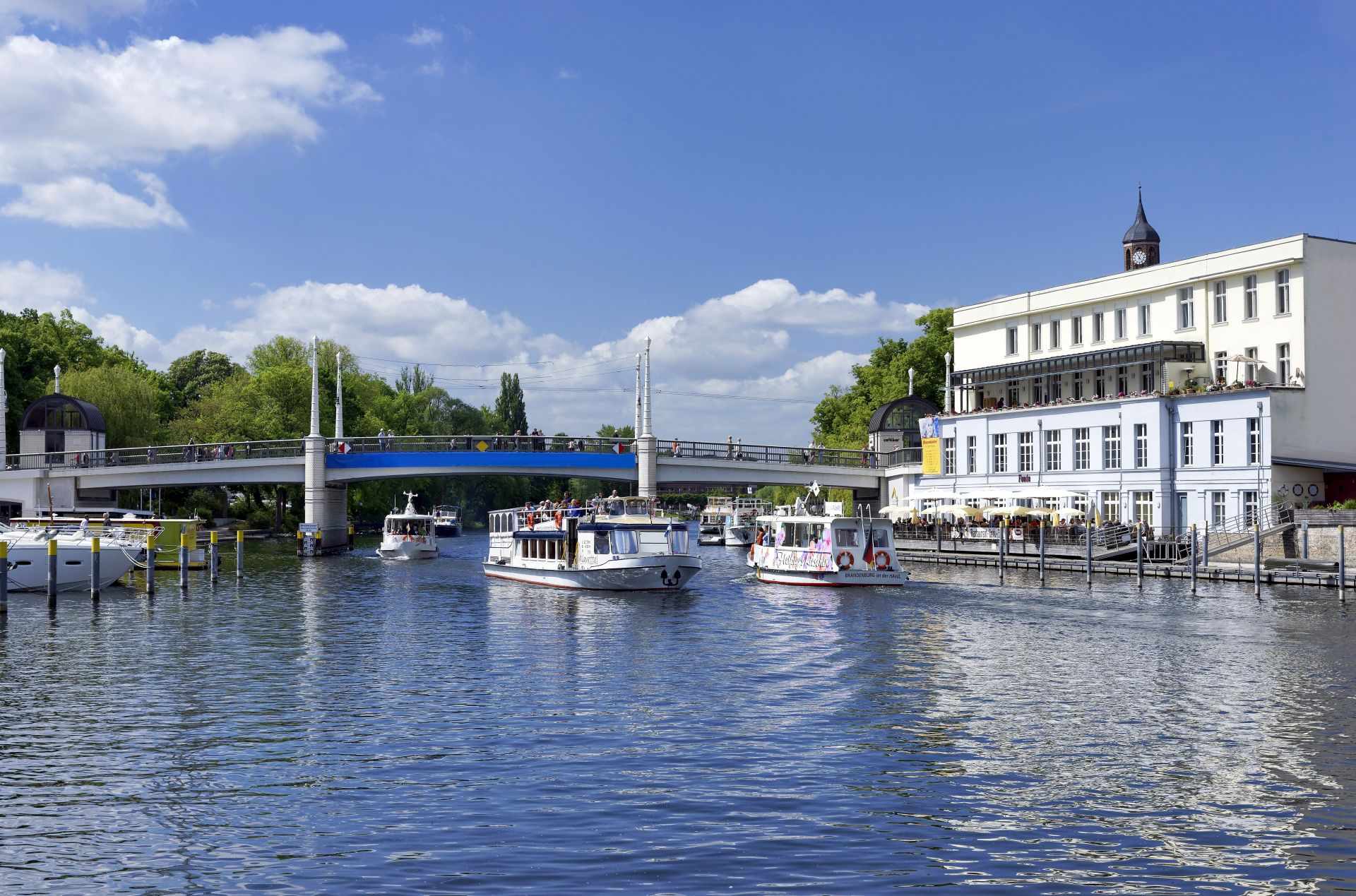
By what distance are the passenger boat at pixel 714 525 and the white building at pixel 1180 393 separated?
43.3 meters

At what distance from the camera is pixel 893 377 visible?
128 meters

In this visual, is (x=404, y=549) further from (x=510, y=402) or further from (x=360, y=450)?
(x=510, y=402)

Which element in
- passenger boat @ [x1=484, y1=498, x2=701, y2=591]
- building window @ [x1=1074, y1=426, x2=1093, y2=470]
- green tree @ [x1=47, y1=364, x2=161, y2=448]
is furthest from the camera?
green tree @ [x1=47, y1=364, x2=161, y2=448]

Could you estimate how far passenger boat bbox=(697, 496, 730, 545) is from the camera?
141500 millimetres

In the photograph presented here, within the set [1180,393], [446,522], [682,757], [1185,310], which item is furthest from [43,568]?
[446,522]

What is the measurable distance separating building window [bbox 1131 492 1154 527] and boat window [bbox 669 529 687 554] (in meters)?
31.4

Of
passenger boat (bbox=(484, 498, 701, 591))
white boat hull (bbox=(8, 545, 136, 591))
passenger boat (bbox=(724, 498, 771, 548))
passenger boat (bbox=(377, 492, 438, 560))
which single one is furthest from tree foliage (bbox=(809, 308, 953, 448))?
white boat hull (bbox=(8, 545, 136, 591))

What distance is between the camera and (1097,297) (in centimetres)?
9100

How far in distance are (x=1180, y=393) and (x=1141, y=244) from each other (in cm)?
2878

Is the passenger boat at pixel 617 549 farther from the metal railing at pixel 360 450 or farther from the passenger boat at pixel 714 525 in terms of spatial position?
the passenger boat at pixel 714 525

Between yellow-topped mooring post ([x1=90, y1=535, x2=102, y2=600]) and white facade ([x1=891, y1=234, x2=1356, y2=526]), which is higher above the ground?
white facade ([x1=891, y1=234, x2=1356, y2=526])

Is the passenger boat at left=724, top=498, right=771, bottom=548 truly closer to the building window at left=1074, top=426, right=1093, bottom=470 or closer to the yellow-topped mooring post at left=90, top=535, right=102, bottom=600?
the building window at left=1074, top=426, right=1093, bottom=470

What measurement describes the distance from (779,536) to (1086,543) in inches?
603

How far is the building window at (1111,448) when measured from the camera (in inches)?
3282
